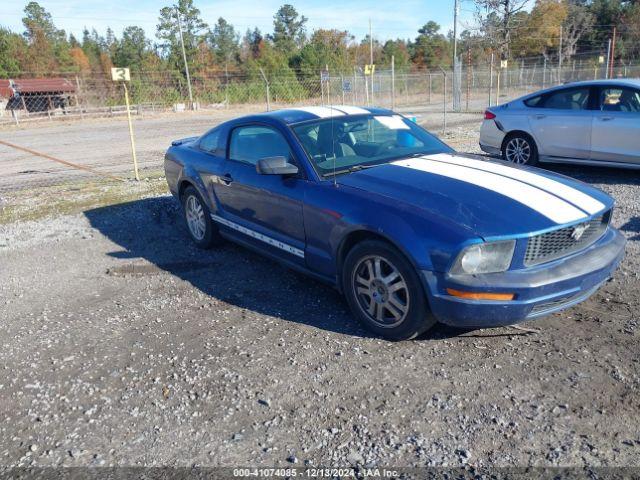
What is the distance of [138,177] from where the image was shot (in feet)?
34.1

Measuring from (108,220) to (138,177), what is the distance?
2979 mm

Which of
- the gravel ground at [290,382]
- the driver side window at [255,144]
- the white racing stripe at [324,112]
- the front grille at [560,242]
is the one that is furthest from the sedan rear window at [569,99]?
the driver side window at [255,144]

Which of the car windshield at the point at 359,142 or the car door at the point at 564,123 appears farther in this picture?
the car door at the point at 564,123

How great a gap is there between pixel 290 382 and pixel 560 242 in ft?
6.29

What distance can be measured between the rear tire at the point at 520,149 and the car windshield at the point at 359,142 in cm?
442

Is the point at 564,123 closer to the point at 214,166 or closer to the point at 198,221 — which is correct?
the point at 214,166

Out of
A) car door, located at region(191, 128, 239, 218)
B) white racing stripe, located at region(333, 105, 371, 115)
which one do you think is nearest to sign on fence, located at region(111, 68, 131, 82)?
car door, located at region(191, 128, 239, 218)

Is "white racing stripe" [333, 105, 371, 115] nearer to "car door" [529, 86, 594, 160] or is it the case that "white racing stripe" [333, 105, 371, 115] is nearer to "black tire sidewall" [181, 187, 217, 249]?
"black tire sidewall" [181, 187, 217, 249]

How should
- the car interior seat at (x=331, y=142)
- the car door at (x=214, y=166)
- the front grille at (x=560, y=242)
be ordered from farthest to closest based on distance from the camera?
the car door at (x=214, y=166) < the car interior seat at (x=331, y=142) < the front grille at (x=560, y=242)

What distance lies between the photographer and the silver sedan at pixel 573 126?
778cm

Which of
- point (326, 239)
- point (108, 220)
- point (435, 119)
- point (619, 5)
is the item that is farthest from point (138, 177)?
point (619, 5)

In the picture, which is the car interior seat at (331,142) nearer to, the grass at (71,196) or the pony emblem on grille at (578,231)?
the pony emblem on grille at (578,231)

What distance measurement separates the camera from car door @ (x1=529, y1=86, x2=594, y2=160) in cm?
816

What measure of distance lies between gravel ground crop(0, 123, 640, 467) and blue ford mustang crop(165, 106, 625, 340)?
325 millimetres
